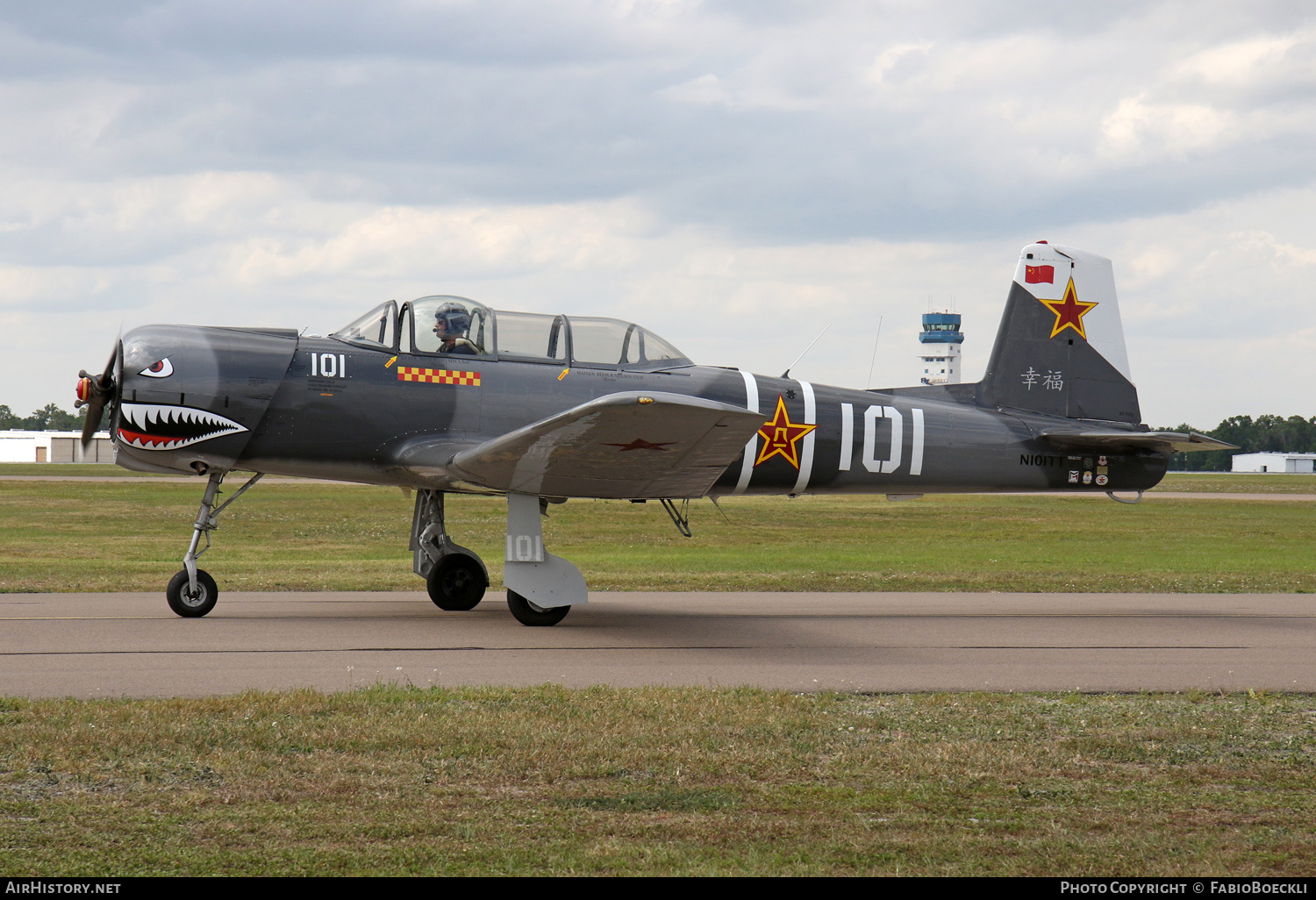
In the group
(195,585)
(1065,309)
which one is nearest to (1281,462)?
(1065,309)

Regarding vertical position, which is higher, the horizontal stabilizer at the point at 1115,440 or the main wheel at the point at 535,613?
the horizontal stabilizer at the point at 1115,440

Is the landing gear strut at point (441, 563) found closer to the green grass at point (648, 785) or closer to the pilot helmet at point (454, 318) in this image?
the pilot helmet at point (454, 318)

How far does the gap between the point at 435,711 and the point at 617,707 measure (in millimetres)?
1118

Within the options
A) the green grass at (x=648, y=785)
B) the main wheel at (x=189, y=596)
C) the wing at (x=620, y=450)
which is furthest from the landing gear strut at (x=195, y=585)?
the green grass at (x=648, y=785)

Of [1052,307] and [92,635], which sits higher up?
[1052,307]

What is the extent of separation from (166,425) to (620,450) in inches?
171

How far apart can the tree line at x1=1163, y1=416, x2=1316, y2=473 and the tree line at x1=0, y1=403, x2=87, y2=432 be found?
4985 inches

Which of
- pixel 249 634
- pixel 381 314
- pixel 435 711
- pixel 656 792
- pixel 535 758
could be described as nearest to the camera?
pixel 656 792

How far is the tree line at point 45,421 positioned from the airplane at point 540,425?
110m

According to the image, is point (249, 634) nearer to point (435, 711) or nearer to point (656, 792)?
point (435, 711)

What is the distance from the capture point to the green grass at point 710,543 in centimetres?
1636

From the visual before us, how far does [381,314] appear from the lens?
11.6 metres

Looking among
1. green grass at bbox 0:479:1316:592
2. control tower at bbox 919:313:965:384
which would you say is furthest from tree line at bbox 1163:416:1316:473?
green grass at bbox 0:479:1316:592

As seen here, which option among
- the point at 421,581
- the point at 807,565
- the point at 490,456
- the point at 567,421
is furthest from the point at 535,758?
the point at 807,565
